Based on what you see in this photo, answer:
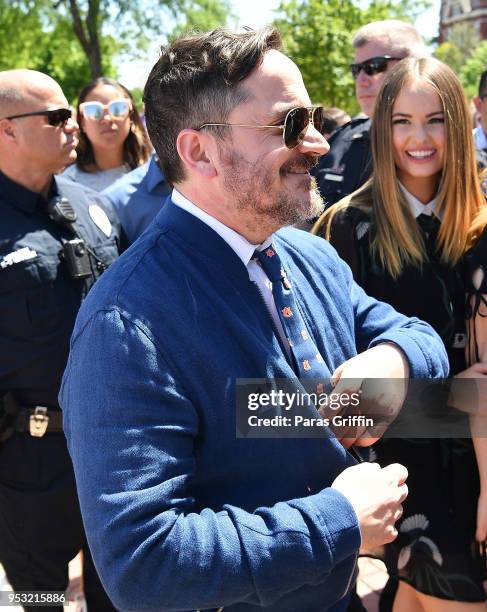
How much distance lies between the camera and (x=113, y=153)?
4.56 metres

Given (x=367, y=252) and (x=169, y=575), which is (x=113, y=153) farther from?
(x=169, y=575)

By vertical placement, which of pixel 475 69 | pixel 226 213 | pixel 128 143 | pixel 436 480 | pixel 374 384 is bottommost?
pixel 475 69

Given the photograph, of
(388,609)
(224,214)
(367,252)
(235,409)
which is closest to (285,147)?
(224,214)

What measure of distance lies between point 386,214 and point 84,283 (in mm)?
1282

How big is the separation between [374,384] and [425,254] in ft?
3.32

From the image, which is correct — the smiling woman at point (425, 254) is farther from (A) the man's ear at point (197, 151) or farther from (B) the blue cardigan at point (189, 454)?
(A) the man's ear at point (197, 151)

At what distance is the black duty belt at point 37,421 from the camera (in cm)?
270

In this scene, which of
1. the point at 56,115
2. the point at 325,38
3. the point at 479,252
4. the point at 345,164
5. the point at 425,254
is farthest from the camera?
the point at 325,38

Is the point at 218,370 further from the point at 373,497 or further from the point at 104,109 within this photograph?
the point at 104,109

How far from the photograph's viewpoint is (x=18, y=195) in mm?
2803

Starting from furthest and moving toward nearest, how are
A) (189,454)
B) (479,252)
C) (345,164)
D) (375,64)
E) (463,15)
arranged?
1. (463,15)
2. (375,64)
3. (345,164)
4. (479,252)
5. (189,454)

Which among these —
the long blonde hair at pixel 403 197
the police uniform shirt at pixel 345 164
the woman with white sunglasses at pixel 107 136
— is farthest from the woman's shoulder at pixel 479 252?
the woman with white sunglasses at pixel 107 136

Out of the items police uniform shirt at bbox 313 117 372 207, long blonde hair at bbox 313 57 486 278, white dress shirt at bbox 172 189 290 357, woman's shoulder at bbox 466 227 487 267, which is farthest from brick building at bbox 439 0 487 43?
white dress shirt at bbox 172 189 290 357

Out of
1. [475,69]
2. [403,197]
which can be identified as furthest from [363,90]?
[475,69]
